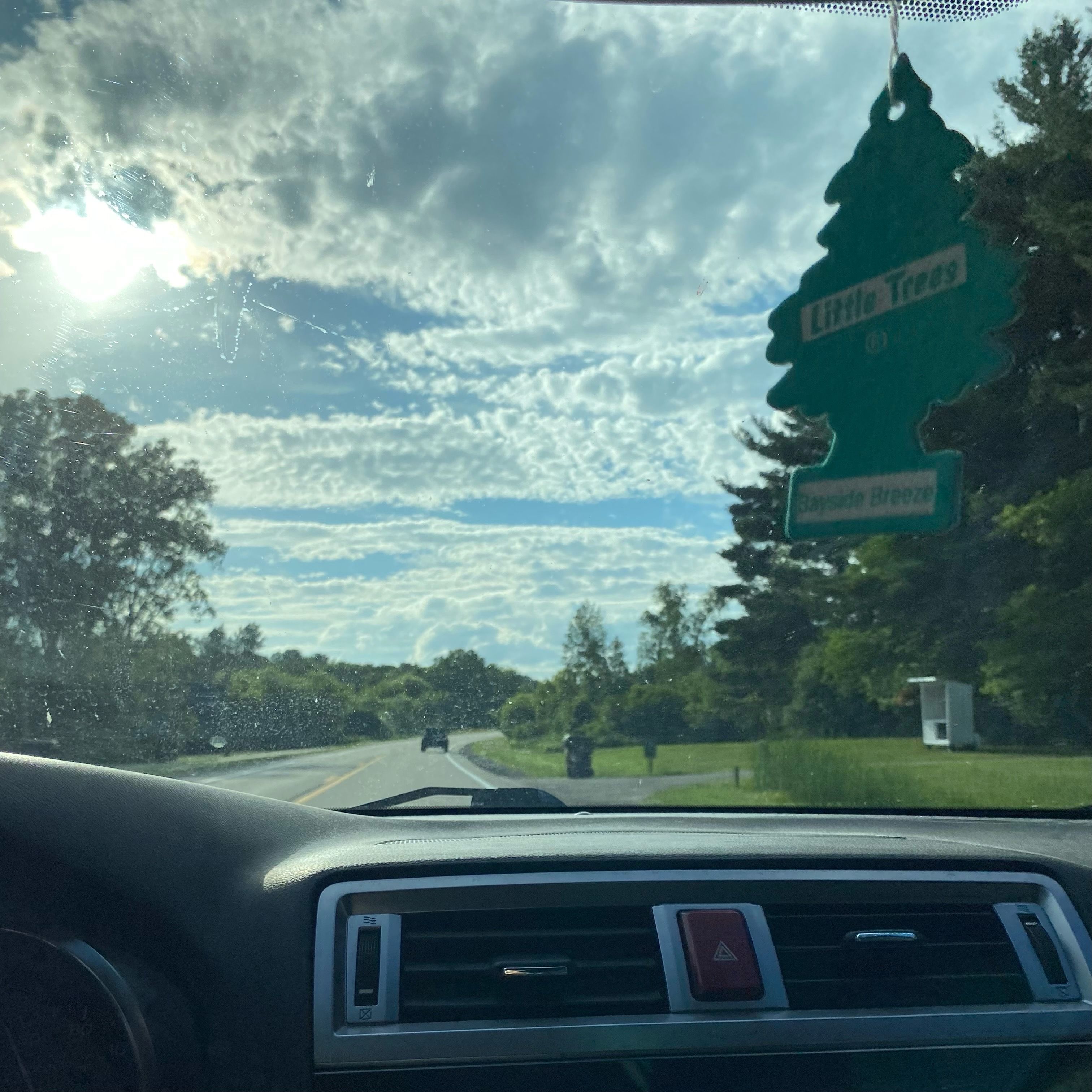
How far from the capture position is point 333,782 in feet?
12.5

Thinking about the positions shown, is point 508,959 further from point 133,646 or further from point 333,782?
point 133,646

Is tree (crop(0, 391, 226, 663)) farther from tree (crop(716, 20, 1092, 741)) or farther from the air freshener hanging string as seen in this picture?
the air freshener hanging string

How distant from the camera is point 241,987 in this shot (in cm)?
262

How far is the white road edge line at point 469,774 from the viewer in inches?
150

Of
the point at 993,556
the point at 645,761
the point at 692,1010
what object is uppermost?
the point at 993,556

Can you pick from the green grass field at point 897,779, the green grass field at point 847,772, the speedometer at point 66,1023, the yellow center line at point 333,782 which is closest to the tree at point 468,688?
the green grass field at point 847,772

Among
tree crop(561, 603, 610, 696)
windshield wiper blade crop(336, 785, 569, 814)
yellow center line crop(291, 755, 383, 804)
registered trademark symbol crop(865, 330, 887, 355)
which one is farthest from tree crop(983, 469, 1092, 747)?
yellow center line crop(291, 755, 383, 804)

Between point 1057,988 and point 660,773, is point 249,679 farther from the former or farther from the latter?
point 1057,988

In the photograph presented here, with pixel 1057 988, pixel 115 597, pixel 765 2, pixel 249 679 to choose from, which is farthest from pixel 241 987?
pixel 765 2

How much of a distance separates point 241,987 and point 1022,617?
10.4 ft

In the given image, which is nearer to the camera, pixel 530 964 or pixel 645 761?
pixel 530 964

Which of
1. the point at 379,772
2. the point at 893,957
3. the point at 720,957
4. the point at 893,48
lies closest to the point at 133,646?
the point at 379,772

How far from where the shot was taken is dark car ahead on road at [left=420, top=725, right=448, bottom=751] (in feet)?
12.5

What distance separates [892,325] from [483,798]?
2.27 metres
